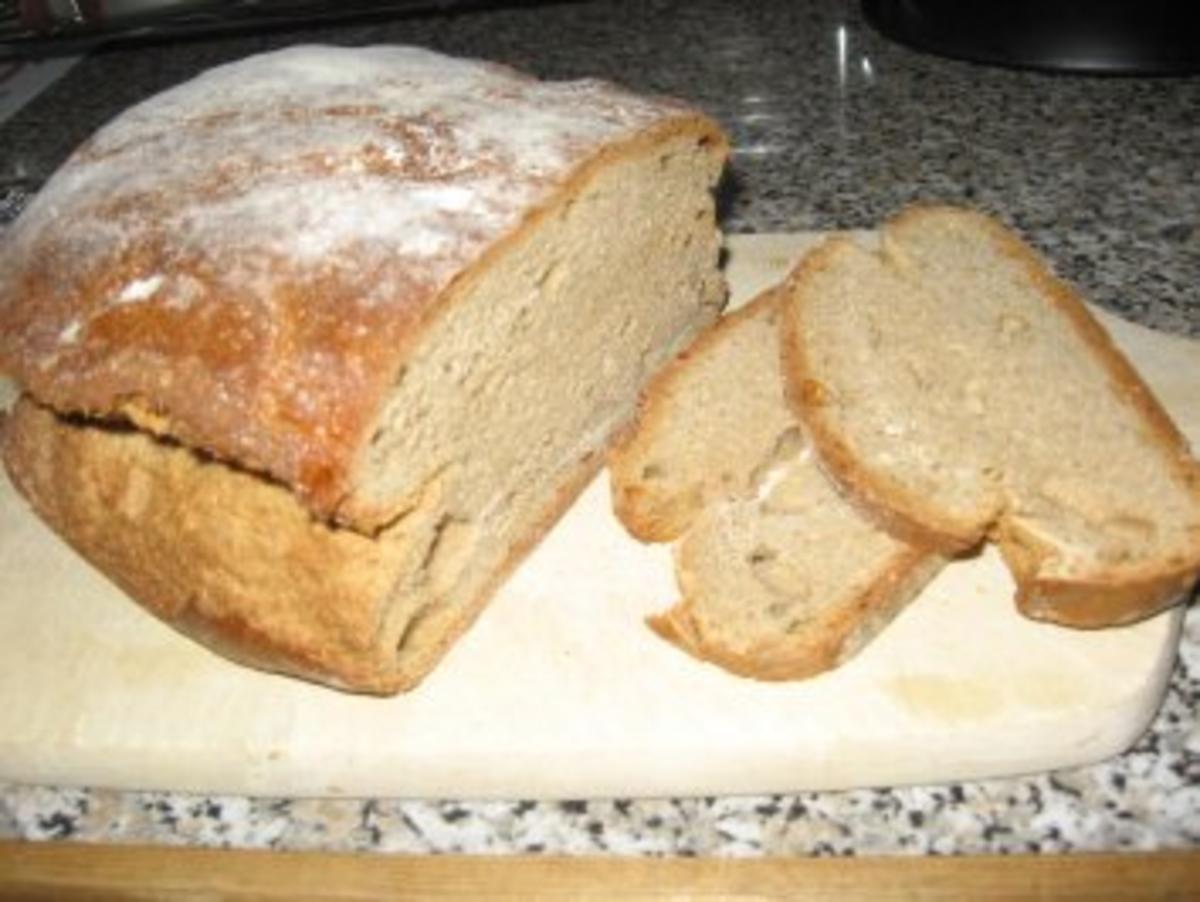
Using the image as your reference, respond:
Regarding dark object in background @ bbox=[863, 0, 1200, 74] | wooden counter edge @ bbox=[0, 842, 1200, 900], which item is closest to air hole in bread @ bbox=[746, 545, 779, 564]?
wooden counter edge @ bbox=[0, 842, 1200, 900]

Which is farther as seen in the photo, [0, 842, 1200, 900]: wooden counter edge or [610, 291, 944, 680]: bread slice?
[610, 291, 944, 680]: bread slice

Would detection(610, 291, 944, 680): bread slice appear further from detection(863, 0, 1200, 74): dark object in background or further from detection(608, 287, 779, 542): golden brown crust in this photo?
detection(863, 0, 1200, 74): dark object in background

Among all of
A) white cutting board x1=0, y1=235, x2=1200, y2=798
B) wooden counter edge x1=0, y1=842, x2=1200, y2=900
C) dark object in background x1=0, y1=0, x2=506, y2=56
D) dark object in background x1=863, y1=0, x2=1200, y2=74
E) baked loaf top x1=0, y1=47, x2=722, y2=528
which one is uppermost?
dark object in background x1=0, y1=0, x2=506, y2=56

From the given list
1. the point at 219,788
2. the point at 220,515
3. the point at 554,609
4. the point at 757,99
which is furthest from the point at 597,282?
the point at 757,99

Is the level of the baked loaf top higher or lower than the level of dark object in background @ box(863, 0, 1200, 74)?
higher

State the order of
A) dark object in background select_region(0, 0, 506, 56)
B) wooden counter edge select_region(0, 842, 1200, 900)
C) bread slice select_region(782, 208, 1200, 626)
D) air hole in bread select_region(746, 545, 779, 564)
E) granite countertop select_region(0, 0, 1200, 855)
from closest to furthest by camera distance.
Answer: wooden counter edge select_region(0, 842, 1200, 900) → granite countertop select_region(0, 0, 1200, 855) → bread slice select_region(782, 208, 1200, 626) → air hole in bread select_region(746, 545, 779, 564) → dark object in background select_region(0, 0, 506, 56)

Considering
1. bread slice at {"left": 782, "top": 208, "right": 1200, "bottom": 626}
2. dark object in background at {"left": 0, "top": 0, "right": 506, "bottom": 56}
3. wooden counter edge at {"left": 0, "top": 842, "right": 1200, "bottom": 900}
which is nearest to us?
wooden counter edge at {"left": 0, "top": 842, "right": 1200, "bottom": 900}

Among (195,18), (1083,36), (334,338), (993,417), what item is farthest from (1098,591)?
(195,18)

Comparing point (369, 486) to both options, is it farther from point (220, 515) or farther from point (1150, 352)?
point (1150, 352)
